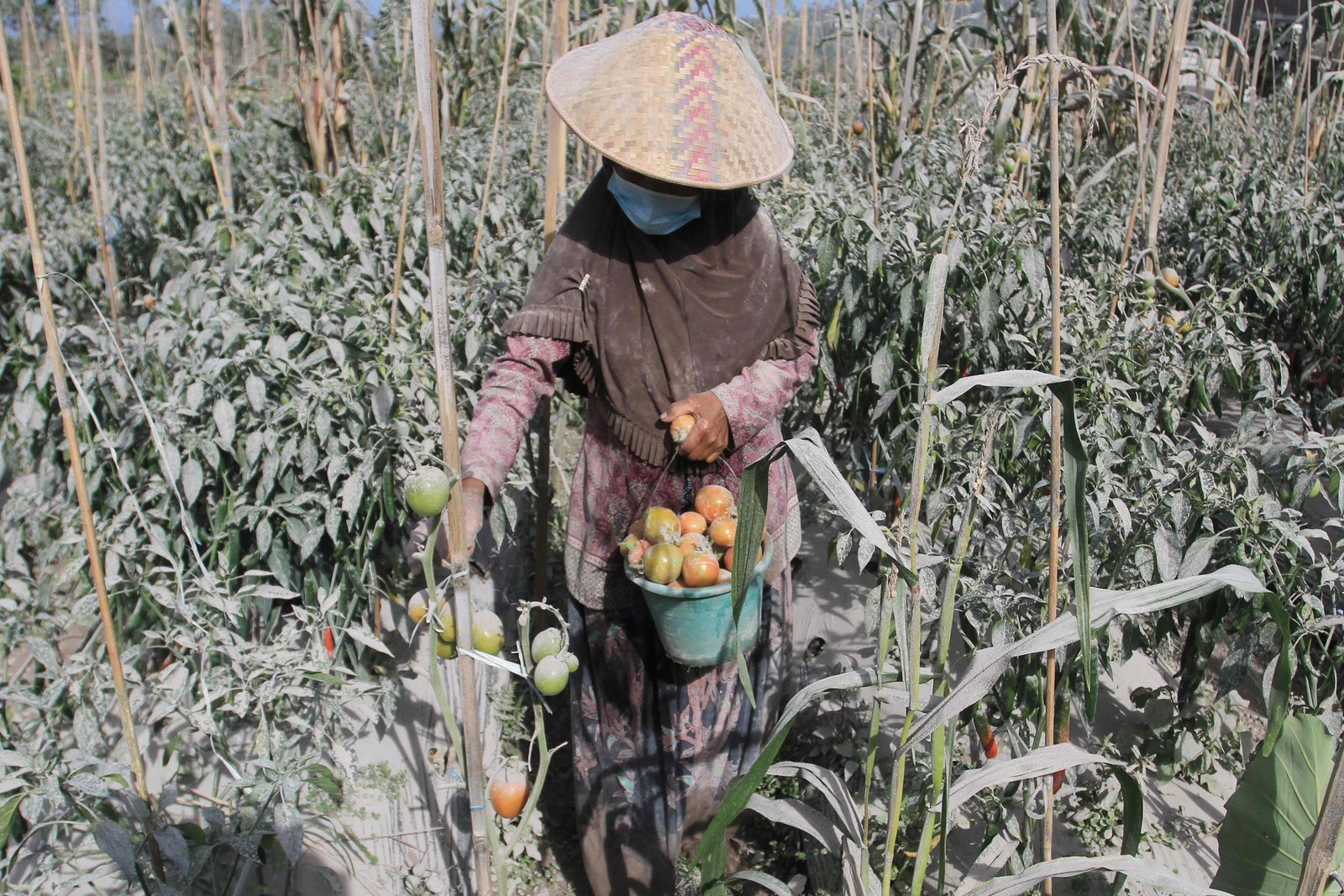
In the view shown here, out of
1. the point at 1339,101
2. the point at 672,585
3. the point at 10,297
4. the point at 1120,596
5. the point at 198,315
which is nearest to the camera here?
the point at 1120,596

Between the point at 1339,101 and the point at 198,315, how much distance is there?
4.79 metres

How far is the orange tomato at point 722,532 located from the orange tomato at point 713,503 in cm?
5

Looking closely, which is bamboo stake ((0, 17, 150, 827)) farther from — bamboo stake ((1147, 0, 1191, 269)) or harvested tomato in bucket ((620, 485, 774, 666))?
bamboo stake ((1147, 0, 1191, 269))

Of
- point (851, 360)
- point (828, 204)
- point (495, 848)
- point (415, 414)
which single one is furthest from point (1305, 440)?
point (415, 414)

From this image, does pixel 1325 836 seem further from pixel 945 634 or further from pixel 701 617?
pixel 701 617

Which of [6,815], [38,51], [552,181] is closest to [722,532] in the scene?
[552,181]

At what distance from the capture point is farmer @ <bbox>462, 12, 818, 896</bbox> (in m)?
1.50

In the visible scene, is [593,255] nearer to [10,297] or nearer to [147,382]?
[147,382]

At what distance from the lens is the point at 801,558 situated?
2.79m

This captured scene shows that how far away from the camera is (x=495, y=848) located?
1209 millimetres

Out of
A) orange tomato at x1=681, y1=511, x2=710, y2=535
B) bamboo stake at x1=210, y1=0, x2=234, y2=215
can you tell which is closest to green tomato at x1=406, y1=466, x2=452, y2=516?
orange tomato at x1=681, y1=511, x2=710, y2=535

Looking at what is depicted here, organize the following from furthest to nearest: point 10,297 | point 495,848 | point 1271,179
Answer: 1. point 10,297
2. point 1271,179
3. point 495,848

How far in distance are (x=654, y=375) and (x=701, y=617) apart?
434 mm

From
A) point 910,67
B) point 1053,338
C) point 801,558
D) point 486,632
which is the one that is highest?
point 910,67
